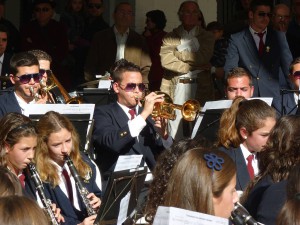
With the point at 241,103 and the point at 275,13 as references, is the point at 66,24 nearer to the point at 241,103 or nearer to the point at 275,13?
the point at 275,13

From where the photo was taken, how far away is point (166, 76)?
1083 centimetres

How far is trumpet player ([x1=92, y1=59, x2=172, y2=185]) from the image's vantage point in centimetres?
766

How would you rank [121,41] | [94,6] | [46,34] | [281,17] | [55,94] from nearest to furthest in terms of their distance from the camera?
[55,94]
[281,17]
[121,41]
[46,34]
[94,6]

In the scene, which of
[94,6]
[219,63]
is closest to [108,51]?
[94,6]

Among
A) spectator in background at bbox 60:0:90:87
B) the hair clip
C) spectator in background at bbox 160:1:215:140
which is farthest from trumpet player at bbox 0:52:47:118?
the hair clip

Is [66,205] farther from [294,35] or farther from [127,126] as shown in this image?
[294,35]

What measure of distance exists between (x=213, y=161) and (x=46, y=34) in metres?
7.00

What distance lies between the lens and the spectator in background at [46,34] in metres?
11.1

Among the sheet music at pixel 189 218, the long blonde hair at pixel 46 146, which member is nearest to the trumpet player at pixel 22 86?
the long blonde hair at pixel 46 146

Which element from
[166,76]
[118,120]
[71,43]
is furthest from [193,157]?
[71,43]

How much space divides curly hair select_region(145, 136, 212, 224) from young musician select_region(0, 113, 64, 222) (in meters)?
1.33

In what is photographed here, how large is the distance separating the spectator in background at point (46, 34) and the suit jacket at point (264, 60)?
2.30 metres

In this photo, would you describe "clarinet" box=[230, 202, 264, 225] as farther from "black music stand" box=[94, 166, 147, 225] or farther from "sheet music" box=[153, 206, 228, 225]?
"black music stand" box=[94, 166, 147, 225]

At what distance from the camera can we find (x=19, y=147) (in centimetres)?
637
